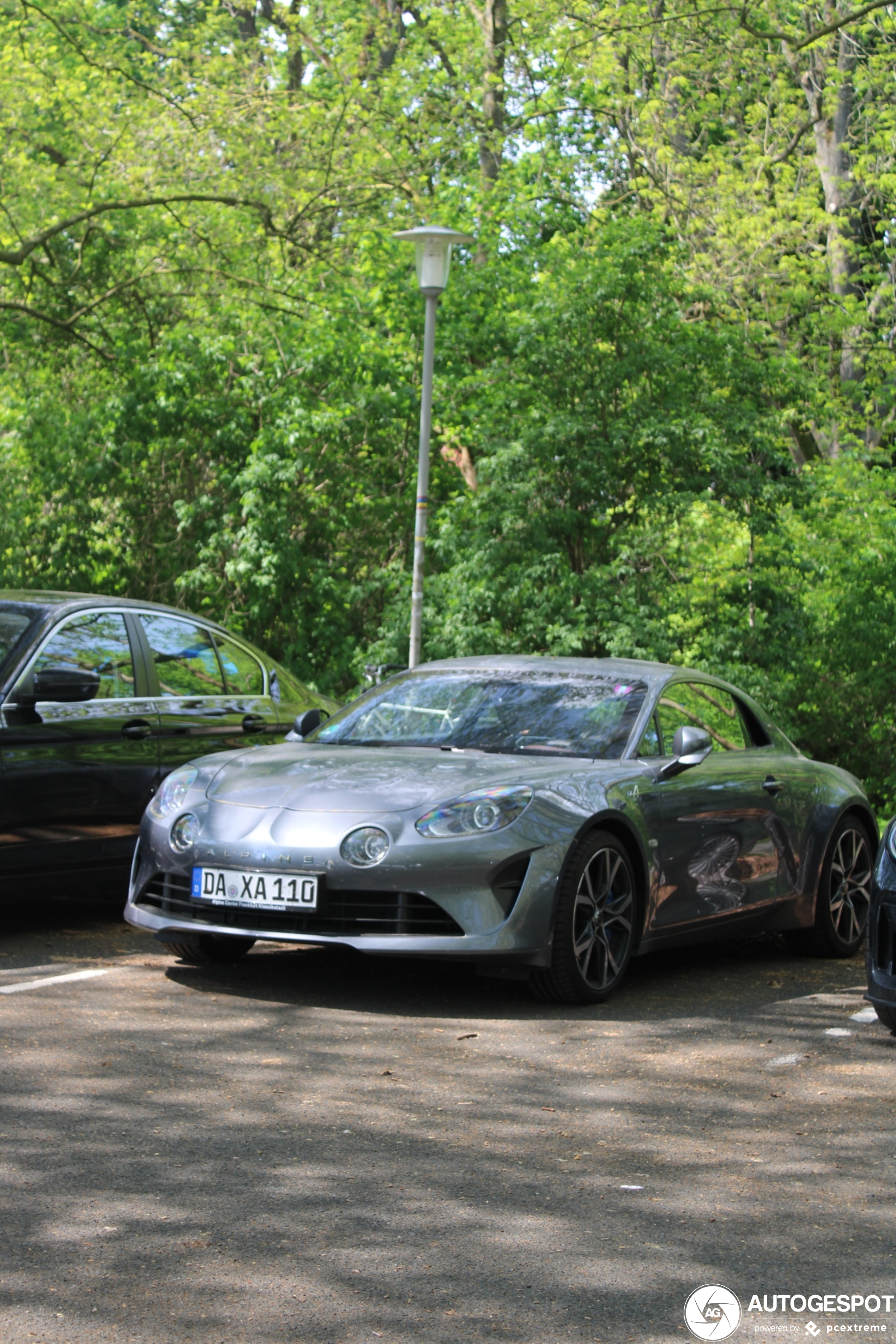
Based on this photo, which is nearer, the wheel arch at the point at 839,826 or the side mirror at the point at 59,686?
the side mirror at the point at 59,686

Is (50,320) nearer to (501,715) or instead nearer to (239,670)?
(239,670)

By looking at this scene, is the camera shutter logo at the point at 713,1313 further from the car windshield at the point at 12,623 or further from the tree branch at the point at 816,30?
the tree branch at the point at 816,30

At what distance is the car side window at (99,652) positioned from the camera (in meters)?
7.95

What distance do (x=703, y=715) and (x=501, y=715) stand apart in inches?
43.2

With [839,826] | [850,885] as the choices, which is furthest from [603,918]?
[850,885]

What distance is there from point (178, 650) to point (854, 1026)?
13.6 ft

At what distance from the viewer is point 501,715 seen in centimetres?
738

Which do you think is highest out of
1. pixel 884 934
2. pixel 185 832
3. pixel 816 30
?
pixel 816 30

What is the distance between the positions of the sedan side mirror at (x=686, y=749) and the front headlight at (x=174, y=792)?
6.55 feet

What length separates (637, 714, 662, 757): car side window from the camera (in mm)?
7250

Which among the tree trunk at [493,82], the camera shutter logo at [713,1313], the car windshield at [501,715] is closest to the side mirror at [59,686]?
the car windshield at [501,715]

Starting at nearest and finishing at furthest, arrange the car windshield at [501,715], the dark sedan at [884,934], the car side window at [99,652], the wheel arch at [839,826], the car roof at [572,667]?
the dark sedan at [884,934] < the car windshield at [501,715] < the car roof at [572,667] < the car side window at [99,652] < the wheel arch at [839,826]

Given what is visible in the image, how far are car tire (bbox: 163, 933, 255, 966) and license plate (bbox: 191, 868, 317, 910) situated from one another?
25.1 inches

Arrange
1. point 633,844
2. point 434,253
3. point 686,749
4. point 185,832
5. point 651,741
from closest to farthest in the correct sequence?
1. point 185,832
2. point 633,844
3. point 686,749
4. point 651,741
5. point 434,253
